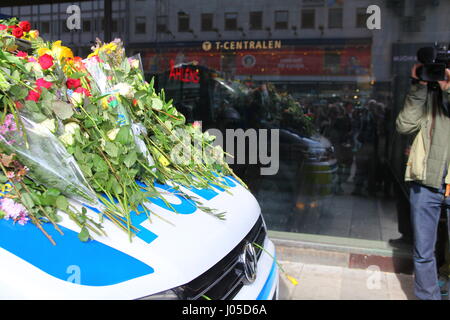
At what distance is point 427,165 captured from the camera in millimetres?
3496

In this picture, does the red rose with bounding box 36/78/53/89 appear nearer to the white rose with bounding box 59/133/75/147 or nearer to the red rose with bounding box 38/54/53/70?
the red rose with bounding box 38/54/53/70

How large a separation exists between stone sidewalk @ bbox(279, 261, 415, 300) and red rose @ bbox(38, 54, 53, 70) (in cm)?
265

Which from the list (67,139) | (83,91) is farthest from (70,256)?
(83,91)

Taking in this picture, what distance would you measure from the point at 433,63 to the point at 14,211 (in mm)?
3108

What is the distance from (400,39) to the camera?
5.00 meters

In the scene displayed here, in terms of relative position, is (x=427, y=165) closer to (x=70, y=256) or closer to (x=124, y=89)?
(x=124, y=89)

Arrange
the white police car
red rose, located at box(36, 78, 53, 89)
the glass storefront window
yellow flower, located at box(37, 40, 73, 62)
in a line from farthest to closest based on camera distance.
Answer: the glass storefront window
yellow flower, located at box(37, 40, 73, 62)
red rose, located at box(36, 78, 53, 89)
the white police car

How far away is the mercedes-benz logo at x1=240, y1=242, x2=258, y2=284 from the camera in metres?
2.25

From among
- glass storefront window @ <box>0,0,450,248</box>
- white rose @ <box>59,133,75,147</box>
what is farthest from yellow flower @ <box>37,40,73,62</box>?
glass storefront window @ <box>0,0,450,248</box>

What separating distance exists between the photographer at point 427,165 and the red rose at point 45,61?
273cm

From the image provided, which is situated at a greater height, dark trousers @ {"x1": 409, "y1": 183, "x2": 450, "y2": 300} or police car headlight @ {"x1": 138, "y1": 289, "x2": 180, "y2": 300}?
police car headlight @ {"x1": 138, "y1": 289, "x2": 180, "y2": 300}

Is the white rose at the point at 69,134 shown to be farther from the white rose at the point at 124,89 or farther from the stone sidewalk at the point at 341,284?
the stone sidewalk at the point at 341,284
